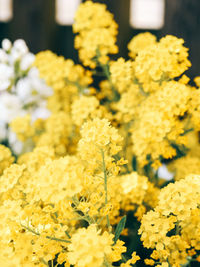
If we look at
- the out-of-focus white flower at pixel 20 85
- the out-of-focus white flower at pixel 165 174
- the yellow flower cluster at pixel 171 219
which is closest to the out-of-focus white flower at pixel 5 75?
the out-of-focus white flower at pixel 20 85

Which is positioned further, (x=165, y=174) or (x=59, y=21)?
(x=59, y=21)

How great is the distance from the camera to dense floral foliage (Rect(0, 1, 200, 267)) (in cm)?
50

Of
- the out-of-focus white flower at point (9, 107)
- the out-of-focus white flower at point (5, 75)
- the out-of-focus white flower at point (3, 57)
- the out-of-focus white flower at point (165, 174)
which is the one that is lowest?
the out-of-focus white flower at point (165, 174)

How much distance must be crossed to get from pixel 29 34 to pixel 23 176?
3.58 ft

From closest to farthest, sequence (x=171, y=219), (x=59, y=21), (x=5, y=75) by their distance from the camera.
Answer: (x=171, y=219) → (x=5, y=75) → (x=59, y=21)

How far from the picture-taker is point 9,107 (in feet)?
3.38

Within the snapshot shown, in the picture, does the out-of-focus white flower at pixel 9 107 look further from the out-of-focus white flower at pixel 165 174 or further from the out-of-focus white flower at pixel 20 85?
the out-of-focus white flower at pixel 165 174

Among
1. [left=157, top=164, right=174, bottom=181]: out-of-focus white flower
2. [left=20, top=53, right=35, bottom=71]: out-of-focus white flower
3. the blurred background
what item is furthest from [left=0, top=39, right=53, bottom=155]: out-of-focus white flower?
the blurred background

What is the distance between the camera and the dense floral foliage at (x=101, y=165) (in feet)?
1.63

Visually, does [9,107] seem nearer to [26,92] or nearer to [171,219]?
[26,92]

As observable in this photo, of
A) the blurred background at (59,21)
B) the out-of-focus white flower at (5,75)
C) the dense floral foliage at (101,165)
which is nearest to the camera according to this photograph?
the dense floral foliage at (101,165)

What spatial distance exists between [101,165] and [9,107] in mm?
559

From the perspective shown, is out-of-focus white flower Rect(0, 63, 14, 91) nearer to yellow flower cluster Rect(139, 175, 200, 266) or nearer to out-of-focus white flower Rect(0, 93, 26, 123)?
out-of-focus white flower Rect(0, 93, 26, 123)

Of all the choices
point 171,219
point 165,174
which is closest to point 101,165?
point 171,219
